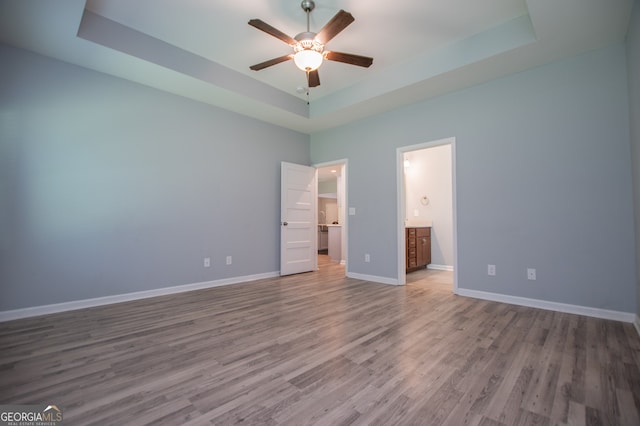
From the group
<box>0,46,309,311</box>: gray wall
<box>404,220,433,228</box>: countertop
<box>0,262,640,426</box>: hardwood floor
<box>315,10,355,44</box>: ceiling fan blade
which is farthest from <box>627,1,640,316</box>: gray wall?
<box>0,46,309,311</box>: gray wall

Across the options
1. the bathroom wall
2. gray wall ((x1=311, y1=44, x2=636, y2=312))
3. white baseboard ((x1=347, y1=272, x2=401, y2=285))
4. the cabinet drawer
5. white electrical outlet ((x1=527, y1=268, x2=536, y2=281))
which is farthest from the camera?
the bathroom wall

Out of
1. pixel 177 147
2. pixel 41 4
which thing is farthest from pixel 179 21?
pixel 177 147

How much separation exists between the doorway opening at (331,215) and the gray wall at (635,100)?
3.54 meters

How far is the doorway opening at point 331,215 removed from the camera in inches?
266

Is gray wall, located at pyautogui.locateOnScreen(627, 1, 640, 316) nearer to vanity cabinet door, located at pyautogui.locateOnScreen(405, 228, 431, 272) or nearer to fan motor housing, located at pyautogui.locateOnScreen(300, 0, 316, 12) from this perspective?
fan motor housing, located at pyautogui.locateOnScreen(300, 0, 316, 12)

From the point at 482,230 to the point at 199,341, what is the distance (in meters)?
3.39

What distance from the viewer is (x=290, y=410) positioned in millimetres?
1499

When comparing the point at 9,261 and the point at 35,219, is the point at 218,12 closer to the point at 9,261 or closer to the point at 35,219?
the point at 35,219

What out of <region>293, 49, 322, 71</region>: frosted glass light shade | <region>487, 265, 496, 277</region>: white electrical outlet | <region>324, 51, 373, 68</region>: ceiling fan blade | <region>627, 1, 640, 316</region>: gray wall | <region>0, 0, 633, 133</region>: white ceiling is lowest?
<region>487, 265, 496, 277</region>: white electrical outlet

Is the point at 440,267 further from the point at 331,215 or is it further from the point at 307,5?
the point at 307,5

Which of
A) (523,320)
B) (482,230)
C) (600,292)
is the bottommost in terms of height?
(523,320)

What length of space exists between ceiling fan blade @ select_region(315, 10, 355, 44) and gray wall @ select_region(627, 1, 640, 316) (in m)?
2.25

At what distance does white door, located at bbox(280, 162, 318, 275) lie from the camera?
5.31m

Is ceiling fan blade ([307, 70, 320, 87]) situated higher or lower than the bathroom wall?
higher
